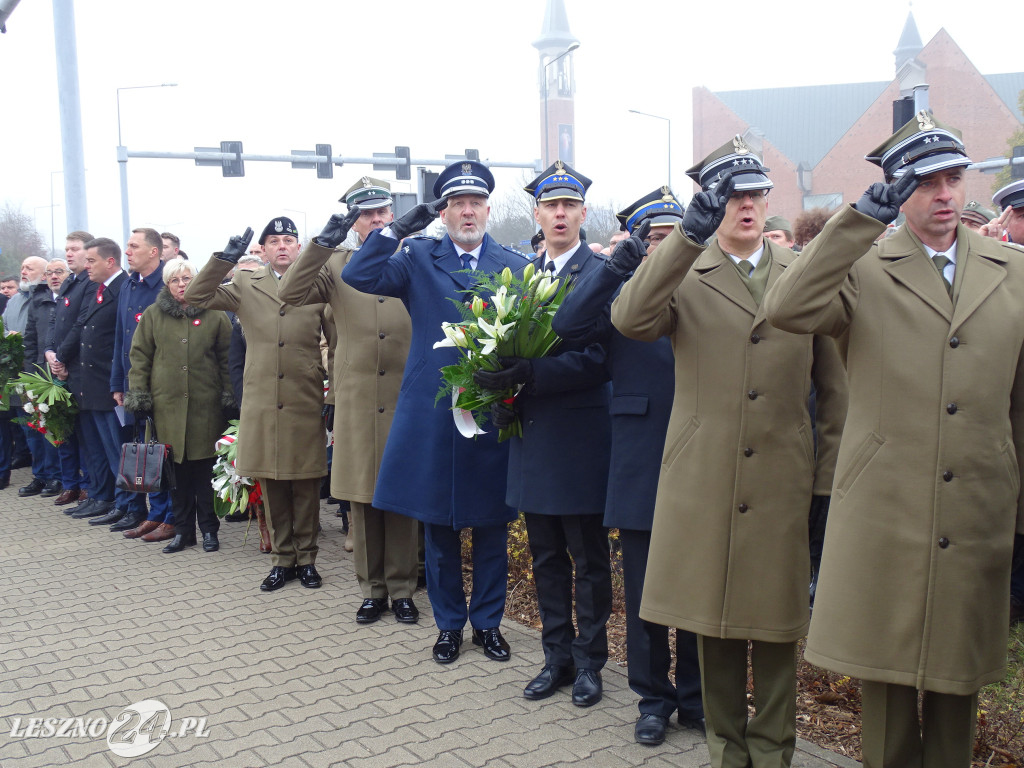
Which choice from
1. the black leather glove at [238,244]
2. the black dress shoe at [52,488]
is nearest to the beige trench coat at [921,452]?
the black leather glove at [238,244]

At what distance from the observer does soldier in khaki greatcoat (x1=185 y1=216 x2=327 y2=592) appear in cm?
719

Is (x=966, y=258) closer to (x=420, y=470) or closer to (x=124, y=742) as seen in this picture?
(x=420, y=470)

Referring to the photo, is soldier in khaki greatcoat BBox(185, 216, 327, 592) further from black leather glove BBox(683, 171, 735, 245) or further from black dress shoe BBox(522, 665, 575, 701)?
black leather glove BBox(683, 171, 735, 245)

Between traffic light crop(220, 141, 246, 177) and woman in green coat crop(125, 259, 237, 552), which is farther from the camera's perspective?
traffic light crop(220, 141, 246, 177)

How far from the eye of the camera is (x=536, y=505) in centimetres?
482

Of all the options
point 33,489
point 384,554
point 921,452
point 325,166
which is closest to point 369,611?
point 384,554

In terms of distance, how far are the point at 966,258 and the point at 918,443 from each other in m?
0.62

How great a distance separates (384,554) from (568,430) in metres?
2.09

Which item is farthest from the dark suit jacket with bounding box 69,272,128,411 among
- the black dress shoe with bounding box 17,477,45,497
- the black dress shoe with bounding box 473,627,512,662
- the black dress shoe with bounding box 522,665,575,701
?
the black dress shoe with bounding box 522,665,575,701

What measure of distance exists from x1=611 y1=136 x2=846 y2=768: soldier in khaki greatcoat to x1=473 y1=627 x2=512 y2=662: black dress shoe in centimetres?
178

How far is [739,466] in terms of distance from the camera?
3.82 metres

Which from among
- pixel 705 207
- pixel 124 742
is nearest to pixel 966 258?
pixel 705 207

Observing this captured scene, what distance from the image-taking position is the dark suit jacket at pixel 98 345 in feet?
31.7

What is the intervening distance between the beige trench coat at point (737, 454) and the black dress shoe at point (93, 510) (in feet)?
25.4
